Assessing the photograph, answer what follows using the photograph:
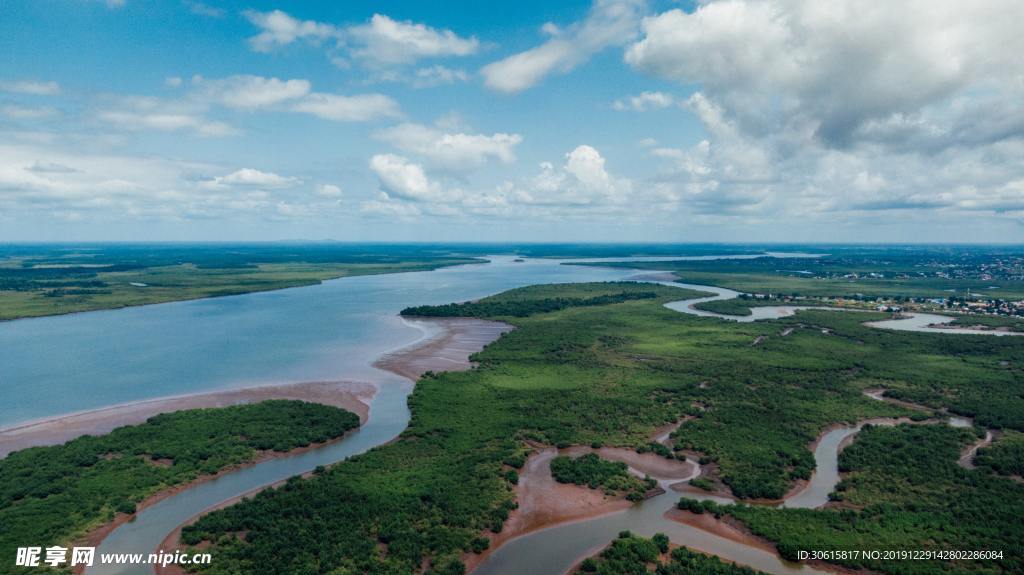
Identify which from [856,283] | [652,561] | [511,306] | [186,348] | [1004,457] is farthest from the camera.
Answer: [856,283]

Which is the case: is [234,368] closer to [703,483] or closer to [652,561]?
[703,483]

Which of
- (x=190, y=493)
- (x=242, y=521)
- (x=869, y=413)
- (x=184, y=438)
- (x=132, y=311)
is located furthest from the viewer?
(x=132, y=311)

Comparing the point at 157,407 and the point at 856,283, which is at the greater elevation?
the point at 856,283

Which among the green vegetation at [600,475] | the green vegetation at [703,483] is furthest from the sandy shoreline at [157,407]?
the green vegetation at [703,483]

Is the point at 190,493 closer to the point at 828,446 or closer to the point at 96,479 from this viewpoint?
the point at 96,479

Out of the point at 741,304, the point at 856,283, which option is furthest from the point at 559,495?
the point at 856,283

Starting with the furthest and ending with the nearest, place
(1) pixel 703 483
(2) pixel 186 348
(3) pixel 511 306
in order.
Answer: (3) pixel 511 306, (2) pixel 186 348, (1) pixel 703 483

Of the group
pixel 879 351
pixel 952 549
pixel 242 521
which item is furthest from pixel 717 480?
pixel 879 351

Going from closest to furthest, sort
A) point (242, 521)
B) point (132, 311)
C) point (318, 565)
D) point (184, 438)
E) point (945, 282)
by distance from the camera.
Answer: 1. point (318, 565)
2. point (242, 521)
3. point (184, 438)
4. point (132, 311)
5. point (945, 282)
